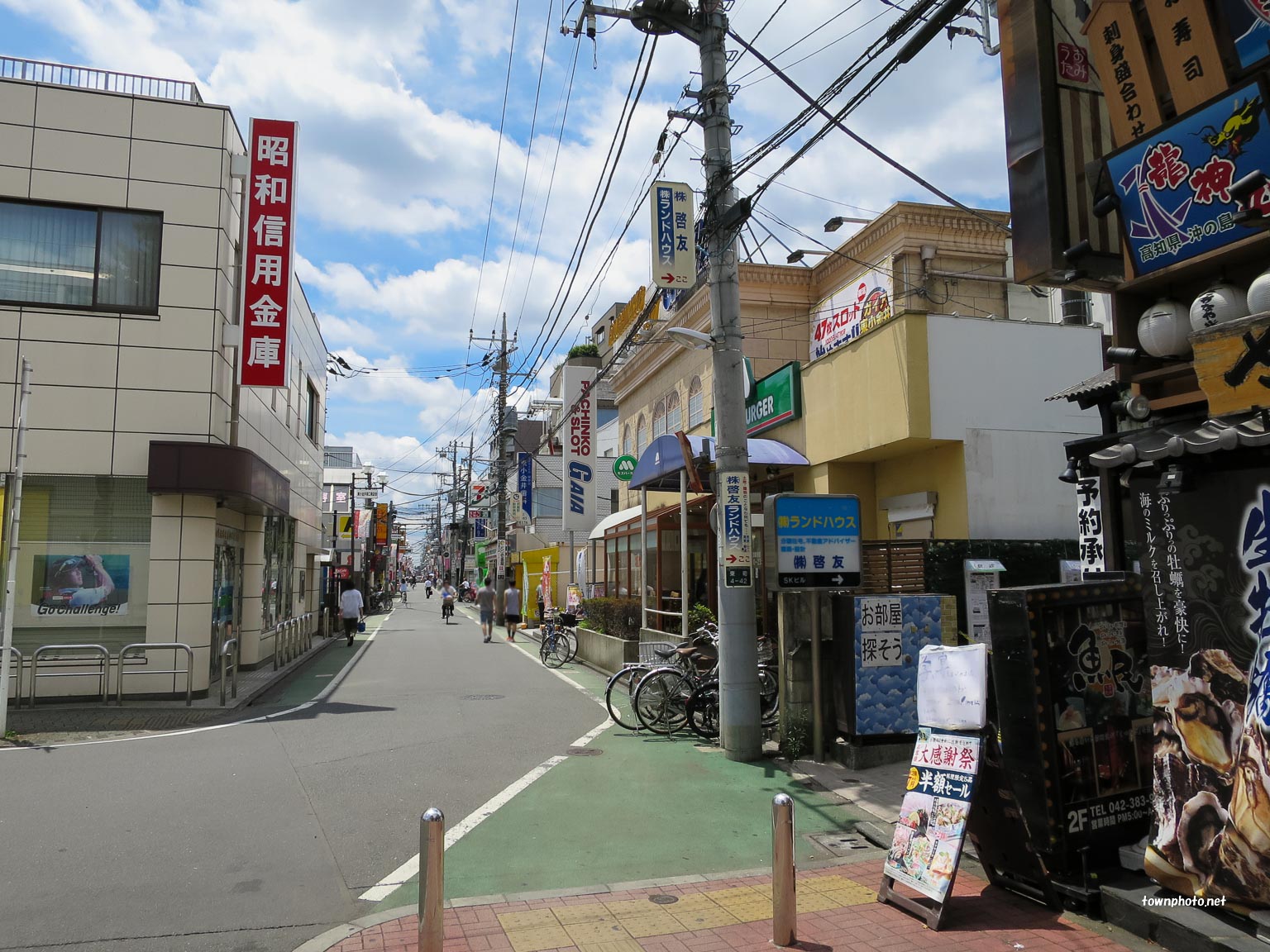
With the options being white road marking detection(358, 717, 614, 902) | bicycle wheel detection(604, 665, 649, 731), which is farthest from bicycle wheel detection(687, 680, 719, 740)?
white road marking detection(358, 717, 614, 902)

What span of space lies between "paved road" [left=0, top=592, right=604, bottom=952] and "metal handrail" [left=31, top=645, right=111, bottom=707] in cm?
235

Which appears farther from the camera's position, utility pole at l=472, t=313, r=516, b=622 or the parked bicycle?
utility pole at l=472, t=313, r=516, b=622

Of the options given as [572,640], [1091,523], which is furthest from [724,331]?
[572,640]

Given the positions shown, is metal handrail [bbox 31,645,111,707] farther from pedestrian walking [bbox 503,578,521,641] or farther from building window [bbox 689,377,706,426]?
pedestrian walking [bbox 503,578,521,641]

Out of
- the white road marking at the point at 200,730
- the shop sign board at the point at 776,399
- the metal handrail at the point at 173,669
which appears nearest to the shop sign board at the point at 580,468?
the shop sign board at the point at 776,399

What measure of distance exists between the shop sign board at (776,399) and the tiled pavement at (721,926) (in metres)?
11.1

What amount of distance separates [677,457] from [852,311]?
18.5ft

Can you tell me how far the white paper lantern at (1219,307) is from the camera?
521 cm

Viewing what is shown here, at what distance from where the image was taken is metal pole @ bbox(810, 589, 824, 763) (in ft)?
29.8

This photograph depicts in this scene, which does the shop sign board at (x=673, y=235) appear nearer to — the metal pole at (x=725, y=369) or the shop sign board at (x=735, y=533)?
the metal pole at (x=725, y=369)

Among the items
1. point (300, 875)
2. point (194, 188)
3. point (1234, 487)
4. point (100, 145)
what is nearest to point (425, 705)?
point (300, 875)

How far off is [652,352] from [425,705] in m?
14.6

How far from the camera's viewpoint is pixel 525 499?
37875 millimetres

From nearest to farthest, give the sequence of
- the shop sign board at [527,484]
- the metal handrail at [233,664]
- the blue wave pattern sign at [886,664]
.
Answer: the blue wave pattern sign at [886,664]
the metal handrail at [233,664]
the shop sign board at [527,484]
